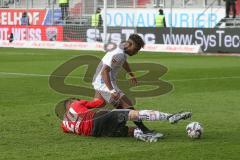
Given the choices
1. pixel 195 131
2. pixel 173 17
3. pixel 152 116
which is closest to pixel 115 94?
pixel 152 116

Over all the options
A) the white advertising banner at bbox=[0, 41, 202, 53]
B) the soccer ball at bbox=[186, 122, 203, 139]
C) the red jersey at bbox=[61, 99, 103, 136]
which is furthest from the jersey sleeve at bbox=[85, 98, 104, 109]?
the white advertising banner at bbox=[0, 41, 202, 53]

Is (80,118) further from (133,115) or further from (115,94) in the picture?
(133,115)

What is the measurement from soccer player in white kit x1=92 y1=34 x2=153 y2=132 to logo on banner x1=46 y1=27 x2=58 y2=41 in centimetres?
3336

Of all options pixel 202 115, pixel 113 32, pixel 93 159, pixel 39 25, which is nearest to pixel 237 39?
pixel 113 32

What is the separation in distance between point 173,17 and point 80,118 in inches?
1351

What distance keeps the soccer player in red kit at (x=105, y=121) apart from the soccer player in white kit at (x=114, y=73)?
0.52 feet

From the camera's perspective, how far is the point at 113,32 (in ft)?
137

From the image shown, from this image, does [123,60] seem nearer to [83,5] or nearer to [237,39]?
[237,39]

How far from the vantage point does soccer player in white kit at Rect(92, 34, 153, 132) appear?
415 inches

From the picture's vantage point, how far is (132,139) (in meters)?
10.5

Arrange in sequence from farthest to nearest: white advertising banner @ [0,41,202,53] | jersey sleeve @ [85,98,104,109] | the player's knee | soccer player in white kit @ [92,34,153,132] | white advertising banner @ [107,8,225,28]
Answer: white advertising banner @ [107,8,225,28], white advertising banner @ [0,41,202,53], jersey sleeve @ [85,98,104,109], soccer player in white kit @ [92,34,153,132], the player's knee

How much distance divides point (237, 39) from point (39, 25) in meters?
14.3

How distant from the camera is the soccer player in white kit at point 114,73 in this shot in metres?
10.5

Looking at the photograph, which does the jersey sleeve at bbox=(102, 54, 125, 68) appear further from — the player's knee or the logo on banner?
the logo on banner
